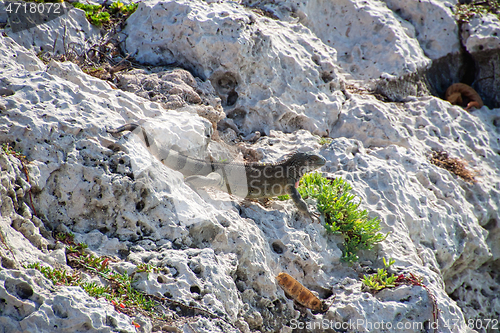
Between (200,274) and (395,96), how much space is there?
23.4 feet

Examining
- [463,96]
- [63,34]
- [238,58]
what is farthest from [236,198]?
[463,96]

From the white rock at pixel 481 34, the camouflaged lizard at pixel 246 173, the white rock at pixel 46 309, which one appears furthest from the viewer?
the white rock at pixel 481 34

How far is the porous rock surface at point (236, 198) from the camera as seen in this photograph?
3.62m

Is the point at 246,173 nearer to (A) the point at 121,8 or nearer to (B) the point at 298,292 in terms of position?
(B) the point at 298,292

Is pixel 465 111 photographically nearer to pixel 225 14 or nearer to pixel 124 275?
pixel 225 14

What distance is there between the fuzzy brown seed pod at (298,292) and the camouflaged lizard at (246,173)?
1.12 metres

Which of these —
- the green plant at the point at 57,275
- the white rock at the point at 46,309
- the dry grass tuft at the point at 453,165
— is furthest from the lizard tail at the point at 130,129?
the dry grass tuft at the point at 453,165

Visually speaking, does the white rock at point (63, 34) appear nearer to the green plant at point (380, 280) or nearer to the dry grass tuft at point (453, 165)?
the green plant at point (380, 280)

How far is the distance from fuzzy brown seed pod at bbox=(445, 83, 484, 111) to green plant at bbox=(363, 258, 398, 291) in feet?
20.6

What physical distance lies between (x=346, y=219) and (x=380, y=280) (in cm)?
99

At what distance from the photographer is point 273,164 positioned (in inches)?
235

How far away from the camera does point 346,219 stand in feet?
18.4

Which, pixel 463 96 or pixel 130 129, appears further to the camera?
pixel 463 96

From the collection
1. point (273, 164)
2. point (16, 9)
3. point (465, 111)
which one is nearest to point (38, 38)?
point (16, 9)
